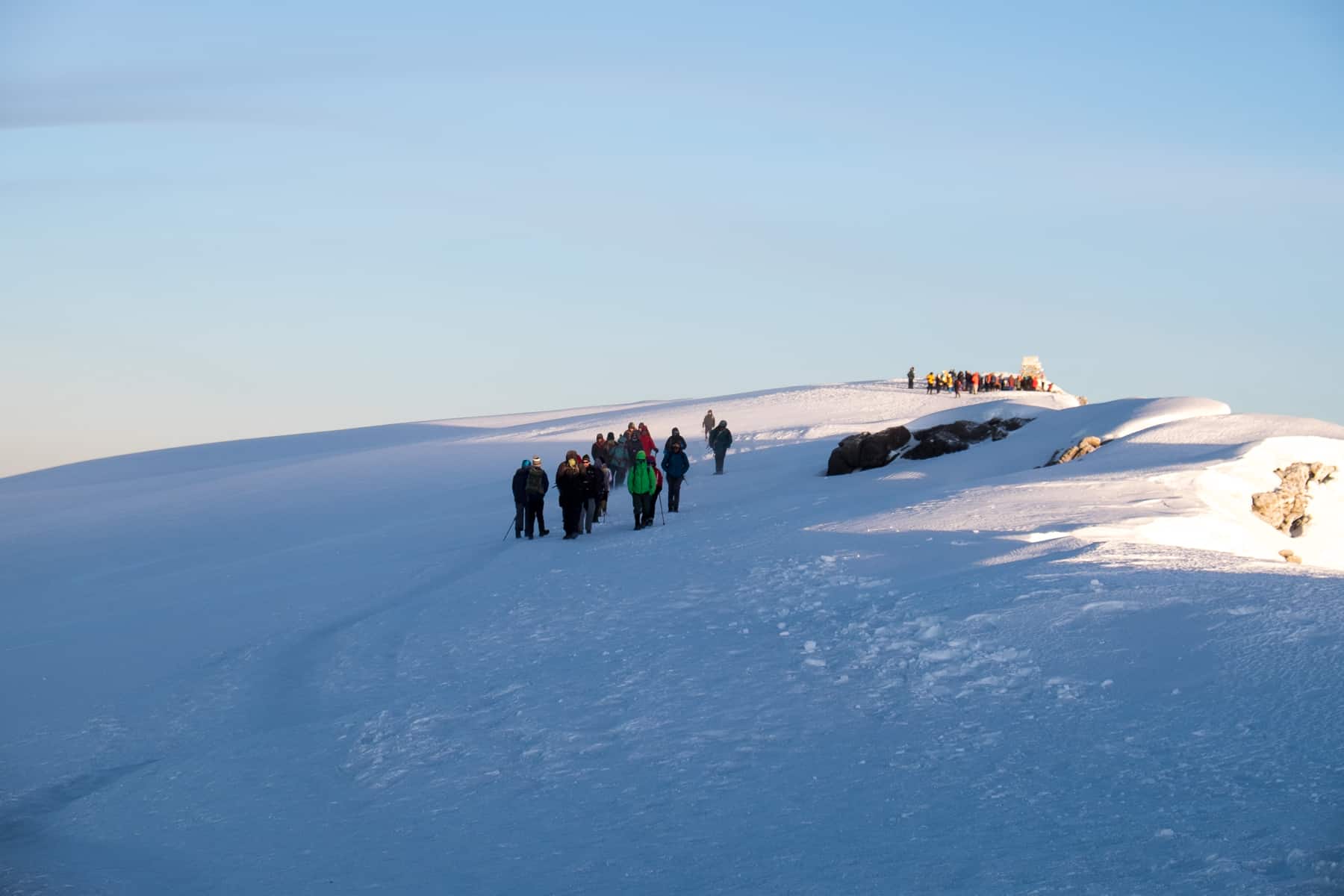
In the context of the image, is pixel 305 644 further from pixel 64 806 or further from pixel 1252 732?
pixel 1252 732

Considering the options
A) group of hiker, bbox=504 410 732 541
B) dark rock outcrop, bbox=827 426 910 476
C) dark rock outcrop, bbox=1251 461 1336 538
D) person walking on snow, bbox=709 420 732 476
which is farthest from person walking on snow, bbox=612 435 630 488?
dark rock outcrop, bbox=1251 461 1336 538

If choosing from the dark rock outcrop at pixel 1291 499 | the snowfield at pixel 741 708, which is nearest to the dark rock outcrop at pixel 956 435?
the snowfield at pixel 741 708

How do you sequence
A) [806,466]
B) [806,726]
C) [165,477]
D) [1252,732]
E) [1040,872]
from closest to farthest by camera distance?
[1040,872], [1252,732], [806,726], [806,466], [165,477]

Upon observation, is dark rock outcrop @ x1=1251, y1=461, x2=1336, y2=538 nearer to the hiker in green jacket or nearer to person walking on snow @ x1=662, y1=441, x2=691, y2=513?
the hiker in green jacket

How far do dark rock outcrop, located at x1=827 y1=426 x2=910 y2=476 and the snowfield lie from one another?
6521mm

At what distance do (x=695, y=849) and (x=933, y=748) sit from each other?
1.71m

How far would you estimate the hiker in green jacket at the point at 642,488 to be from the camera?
18.9 m

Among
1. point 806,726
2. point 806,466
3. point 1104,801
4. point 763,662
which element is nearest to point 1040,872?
point 1104,801

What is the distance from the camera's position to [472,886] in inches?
253

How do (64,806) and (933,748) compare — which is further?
(64,806)

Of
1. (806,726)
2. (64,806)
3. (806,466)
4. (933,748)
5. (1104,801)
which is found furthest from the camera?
(806,466)

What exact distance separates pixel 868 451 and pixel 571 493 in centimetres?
941

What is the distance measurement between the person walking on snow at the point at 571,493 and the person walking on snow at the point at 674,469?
211cm

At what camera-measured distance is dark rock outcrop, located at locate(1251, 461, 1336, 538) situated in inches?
683
